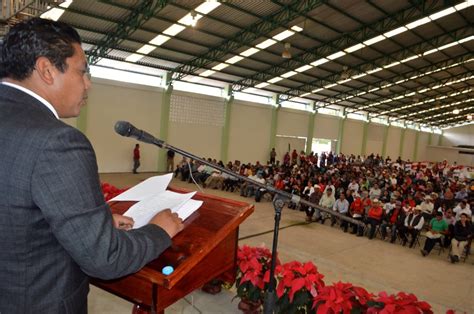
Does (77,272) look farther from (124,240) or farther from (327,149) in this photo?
(327,149)

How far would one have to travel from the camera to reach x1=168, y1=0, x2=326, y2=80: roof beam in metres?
9.81

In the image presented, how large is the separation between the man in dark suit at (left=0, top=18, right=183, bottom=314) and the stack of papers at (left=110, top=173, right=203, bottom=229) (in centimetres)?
24

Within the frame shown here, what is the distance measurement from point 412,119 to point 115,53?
2903cm

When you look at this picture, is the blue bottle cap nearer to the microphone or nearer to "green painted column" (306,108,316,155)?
the microphone

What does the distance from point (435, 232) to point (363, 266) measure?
2.38 m

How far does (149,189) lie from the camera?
144 centimetres

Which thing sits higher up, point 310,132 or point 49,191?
point 310,132

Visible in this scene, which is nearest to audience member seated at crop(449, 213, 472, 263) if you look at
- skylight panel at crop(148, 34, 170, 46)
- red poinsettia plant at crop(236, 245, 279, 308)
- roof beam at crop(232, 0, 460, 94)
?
red poinsettia plant at crop(236, 245, 279, 308)

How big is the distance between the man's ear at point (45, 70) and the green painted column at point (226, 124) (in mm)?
16307

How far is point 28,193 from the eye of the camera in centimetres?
74

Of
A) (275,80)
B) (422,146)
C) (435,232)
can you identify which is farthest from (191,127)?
(422,146)

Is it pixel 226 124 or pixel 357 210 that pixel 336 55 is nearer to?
pixel 226 124

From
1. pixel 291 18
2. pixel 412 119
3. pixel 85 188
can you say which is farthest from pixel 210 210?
pixel 412 119

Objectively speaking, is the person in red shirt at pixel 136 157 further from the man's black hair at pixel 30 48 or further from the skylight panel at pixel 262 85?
the man's black hair at pixel 30 48
